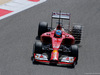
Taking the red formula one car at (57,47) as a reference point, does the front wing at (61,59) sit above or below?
below

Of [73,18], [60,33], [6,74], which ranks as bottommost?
[6,74]

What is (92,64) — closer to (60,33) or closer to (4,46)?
(60,33)

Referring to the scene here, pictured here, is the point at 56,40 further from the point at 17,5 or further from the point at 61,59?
the point at 17,5

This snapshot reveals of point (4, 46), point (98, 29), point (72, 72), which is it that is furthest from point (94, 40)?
point (4, 46)

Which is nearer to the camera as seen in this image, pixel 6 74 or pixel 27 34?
pixel 6 74

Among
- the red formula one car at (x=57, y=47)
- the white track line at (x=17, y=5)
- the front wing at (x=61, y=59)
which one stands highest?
the white track line at (x=17, y=5)

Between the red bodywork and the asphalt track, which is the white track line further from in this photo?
the red bodywork

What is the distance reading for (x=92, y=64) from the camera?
1380 cm

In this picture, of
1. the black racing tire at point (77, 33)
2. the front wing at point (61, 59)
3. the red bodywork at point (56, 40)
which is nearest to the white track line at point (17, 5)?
the red bodywork at point (56, 40)

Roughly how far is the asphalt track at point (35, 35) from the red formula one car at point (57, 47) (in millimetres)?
351

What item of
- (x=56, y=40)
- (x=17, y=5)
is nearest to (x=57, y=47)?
(x=56, y=40)

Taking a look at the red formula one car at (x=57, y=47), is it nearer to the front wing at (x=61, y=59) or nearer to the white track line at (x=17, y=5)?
the front wing at (x=61, y=59)

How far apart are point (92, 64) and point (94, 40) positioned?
10.2 feet

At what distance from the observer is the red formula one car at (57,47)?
13.4 metres
